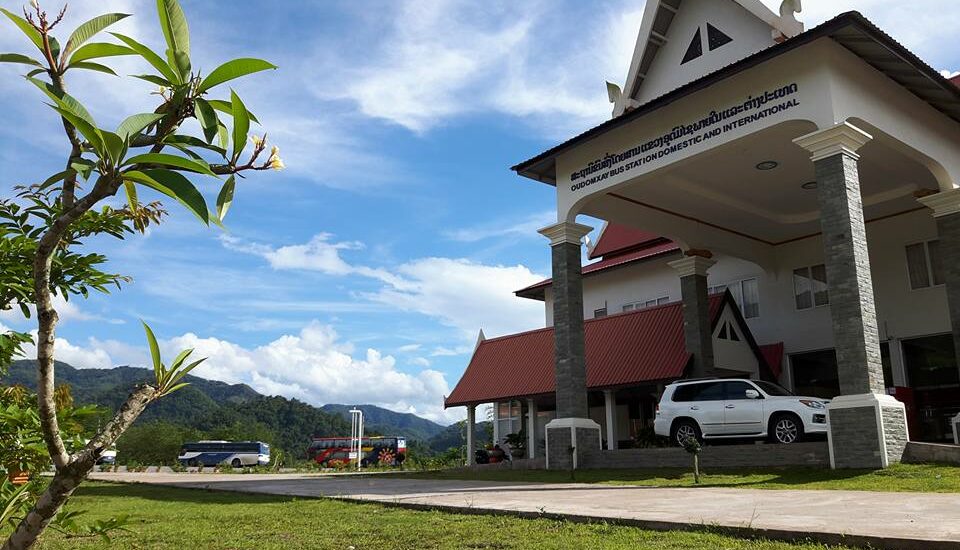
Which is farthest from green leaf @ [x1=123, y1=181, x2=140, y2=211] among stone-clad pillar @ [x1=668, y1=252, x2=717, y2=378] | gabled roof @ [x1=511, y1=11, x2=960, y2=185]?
stone-clad pillar @ [x1=668, y1=252, x2=717, y2=378]

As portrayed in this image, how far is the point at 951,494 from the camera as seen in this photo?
9.61m

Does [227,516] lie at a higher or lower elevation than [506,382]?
lower

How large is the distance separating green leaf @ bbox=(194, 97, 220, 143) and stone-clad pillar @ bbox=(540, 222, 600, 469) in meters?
16.6

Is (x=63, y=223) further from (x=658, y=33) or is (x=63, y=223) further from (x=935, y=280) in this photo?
(x=935, y=280)

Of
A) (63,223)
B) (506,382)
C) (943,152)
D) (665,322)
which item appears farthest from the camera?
(506,382)

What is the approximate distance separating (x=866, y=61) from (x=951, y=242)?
5.13m

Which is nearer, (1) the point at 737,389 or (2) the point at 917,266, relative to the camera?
(1) the point at 737,389

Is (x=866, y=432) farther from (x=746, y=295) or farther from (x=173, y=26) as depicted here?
(x=173, y=26)

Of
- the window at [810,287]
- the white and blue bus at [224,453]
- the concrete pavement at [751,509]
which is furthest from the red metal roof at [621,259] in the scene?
the white and blue bus at [224,453]

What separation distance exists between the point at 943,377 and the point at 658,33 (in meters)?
12.8

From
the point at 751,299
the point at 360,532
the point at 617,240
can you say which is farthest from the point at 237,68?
the point at 617,240

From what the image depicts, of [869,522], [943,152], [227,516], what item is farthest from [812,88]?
[227,516]

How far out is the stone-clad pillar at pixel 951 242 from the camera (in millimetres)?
17656

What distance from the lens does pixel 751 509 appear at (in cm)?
851
